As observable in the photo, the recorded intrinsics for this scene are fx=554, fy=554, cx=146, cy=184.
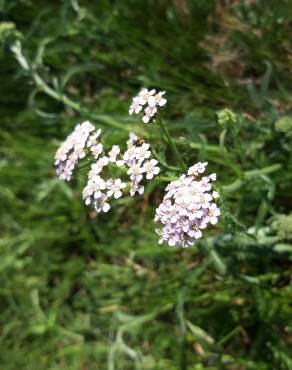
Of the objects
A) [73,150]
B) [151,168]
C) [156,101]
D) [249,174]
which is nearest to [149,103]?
[156,101]

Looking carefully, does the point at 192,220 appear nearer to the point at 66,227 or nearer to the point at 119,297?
the point at 119,297

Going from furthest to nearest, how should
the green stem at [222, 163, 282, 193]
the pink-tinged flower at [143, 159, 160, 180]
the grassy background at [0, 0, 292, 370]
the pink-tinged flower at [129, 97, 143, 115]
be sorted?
the grassy background at [0, 0, 292, 370]
the green stem at [222, 163, 282, 193]
the pink-tinged flower at [129, 97, 143, 115]
the pink-tinged flower at [143, 159, 160, 180]

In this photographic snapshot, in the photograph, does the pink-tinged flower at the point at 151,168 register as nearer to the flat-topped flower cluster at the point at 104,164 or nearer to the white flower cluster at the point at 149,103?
the flat-topped flower cluster at the point at 104,164

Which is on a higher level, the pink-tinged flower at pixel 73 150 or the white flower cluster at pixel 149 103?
the white flower cluster at pixel 149 103

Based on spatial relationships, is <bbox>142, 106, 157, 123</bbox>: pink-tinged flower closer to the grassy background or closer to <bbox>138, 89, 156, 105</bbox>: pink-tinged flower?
<bbox>138, 89, 156, 105</bbox>: pink-tinged flower

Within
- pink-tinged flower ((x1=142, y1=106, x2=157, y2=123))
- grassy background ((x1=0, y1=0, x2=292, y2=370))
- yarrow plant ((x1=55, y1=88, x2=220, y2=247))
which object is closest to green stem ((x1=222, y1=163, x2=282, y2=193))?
grassy background ((x1=0, y1=0, x2=292, y2=370))

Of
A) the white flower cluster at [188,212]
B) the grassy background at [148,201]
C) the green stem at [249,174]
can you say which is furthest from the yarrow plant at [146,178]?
the green stem at [249,174]

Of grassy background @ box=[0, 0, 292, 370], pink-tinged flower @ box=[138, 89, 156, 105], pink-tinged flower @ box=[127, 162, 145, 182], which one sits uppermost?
pink-tinged flower @ box=[138, 89, 156, 105]

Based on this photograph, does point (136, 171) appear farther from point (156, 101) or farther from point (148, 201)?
point (148, 201)
